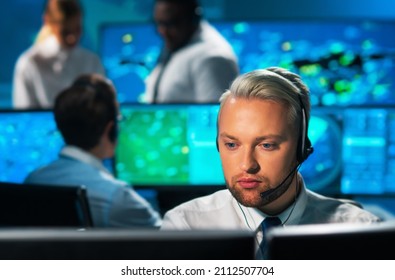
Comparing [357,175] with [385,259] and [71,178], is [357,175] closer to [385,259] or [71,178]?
[71,178]

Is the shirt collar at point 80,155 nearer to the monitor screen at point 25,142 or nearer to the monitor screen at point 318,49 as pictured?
the monitor screen at point 25,142

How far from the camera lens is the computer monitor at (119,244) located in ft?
2.54

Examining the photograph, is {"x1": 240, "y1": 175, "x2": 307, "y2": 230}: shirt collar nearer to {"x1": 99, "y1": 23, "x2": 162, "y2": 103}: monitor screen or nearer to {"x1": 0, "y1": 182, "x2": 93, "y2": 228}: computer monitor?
{"x1": 0, "y1": 182, "x2": 93, "y2": 228}: computer monitor

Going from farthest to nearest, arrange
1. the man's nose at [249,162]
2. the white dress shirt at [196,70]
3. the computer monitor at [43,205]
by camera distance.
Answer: the white dress shirt at [196,70] → the computer monitor at [43,205] → the man's nose at [249,162]

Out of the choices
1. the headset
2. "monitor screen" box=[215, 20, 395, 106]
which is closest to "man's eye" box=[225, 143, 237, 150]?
the headset

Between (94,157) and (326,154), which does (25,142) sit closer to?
(94,157)

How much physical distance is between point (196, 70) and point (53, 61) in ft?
4.90

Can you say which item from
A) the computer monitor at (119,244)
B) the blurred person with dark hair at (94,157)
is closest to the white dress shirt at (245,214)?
the computer monitor at (119,244)

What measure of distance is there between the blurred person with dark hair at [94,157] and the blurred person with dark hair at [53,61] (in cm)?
213

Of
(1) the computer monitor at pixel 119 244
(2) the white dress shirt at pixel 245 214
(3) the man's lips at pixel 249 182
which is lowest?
(2) the white dress shirt at pixel 245 214

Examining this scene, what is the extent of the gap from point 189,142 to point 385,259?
1.80m

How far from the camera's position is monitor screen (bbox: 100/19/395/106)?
4.61 m

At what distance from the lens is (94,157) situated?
2410mm

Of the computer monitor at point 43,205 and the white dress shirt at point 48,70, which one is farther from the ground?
the computer monitor at point 43,205
